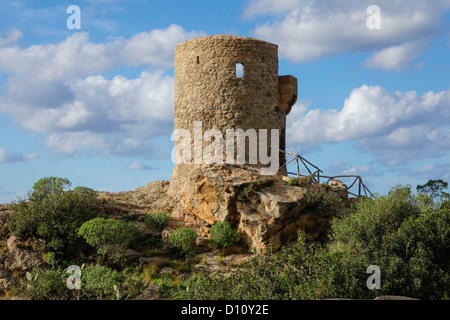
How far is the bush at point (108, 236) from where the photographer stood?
728 inches

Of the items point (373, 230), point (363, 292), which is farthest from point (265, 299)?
point (373, 230)

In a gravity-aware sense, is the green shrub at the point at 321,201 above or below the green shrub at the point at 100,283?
above

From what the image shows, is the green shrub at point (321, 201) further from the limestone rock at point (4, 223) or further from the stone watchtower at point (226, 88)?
the limestone rock at point (4, 223)

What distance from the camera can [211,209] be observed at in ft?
69.1

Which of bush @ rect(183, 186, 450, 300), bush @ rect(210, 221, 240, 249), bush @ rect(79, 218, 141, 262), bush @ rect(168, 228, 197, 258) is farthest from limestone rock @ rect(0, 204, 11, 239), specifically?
bush @ rect(210, 221, 240, 249)

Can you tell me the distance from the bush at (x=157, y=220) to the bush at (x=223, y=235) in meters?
2.60

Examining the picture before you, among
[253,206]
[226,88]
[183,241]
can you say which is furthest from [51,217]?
[226,88]

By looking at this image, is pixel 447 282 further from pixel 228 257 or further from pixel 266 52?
pixel 266 52

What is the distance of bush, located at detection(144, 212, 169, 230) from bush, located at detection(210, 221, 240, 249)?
2.60 metres

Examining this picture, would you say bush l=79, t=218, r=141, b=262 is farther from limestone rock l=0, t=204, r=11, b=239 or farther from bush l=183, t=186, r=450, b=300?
limestone rock l=0, t=204, r=11, b=239

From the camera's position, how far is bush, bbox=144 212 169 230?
71.3 ft

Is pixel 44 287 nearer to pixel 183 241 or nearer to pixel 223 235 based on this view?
pixel 183 241

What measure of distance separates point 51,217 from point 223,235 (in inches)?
279

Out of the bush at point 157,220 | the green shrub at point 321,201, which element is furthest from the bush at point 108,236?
the green shrub at point 321,201
